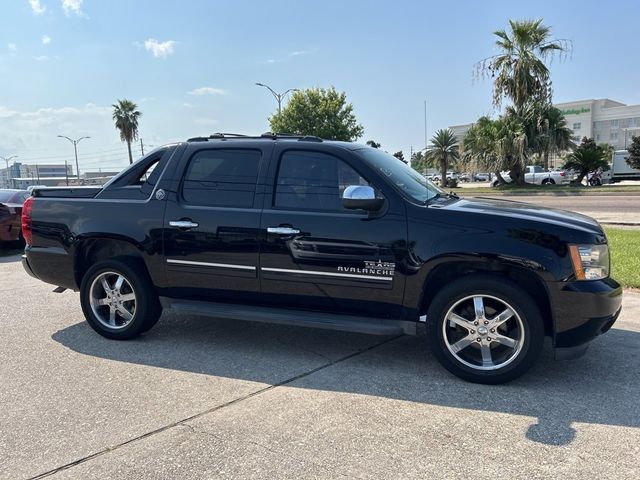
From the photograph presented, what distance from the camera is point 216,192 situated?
4.75 m

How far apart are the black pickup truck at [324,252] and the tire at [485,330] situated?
0.01 meters

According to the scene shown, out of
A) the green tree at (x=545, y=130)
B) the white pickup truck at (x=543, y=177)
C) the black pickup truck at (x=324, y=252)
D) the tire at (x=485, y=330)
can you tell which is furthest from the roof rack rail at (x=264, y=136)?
the white pickup truck at (x=543, y=177)

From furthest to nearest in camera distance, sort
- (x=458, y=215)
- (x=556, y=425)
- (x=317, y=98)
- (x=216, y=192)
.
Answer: (x=317, y=98) → (x=216, y=192) → (x=458, y=215) → (x=556, y=425)

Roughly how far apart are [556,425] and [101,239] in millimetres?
4212

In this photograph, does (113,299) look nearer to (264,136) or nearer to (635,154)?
(264,136)

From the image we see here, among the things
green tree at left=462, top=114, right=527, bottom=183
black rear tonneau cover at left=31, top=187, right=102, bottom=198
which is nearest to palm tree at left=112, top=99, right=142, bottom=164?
green tree at left=462, top=114, right=527, bottom=183

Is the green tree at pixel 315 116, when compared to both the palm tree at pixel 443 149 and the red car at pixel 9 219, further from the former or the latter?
the red car at pixel 9 219

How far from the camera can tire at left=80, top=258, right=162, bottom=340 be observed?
16.3 feet

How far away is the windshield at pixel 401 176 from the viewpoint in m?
4.36

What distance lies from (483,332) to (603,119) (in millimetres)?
123347

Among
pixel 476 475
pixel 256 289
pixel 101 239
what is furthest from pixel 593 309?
pixel 101 239

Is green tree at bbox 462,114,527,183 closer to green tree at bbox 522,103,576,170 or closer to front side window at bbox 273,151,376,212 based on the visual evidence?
green tree at bbox 522,103,576,170

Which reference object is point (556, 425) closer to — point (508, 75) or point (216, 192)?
point (216, 192)

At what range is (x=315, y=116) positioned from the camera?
1671 inches
